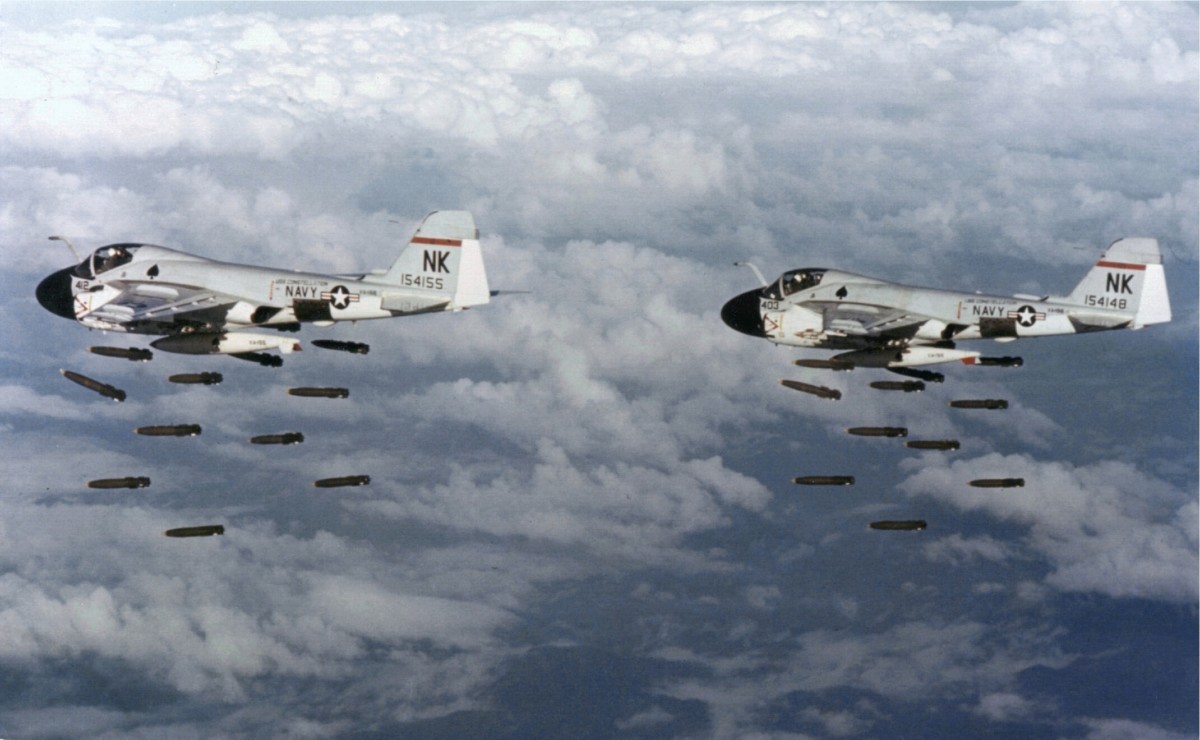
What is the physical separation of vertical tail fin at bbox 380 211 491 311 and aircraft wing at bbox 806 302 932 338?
16.1 meters

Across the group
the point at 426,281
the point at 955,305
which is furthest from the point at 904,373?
the point at 426,281

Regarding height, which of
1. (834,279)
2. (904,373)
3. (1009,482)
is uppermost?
(834,279)

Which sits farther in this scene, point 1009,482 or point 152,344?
point 1009,482

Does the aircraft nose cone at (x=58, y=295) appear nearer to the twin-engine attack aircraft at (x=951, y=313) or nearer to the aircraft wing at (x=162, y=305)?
the aircraft wing at (x=162, y=305)

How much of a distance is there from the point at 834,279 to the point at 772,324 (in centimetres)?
360

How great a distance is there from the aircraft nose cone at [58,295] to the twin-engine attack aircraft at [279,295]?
5.47 ft

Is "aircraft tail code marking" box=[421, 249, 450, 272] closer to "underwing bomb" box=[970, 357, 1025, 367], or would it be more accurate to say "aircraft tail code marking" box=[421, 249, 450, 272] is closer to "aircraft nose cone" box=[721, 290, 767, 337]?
"aircraft nose cone" box=[721, 290, 767, 337]

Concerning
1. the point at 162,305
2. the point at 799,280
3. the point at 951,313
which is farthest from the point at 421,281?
the point at 951,313

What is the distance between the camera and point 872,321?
58000mm

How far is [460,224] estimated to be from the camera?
186 feet

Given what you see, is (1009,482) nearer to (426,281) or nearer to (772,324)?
(772,324)

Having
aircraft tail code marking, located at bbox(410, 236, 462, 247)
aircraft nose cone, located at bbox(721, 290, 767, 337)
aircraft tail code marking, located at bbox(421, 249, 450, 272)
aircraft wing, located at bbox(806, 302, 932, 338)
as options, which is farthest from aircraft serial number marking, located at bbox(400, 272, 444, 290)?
aircraft wing, located at bbox(806, 302, 932, 338)

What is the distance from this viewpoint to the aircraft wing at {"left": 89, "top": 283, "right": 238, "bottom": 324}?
5600cm

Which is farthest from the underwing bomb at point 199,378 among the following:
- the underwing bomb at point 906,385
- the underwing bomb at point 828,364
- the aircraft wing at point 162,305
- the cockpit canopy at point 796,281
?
the underwing bomb at point 906,385
